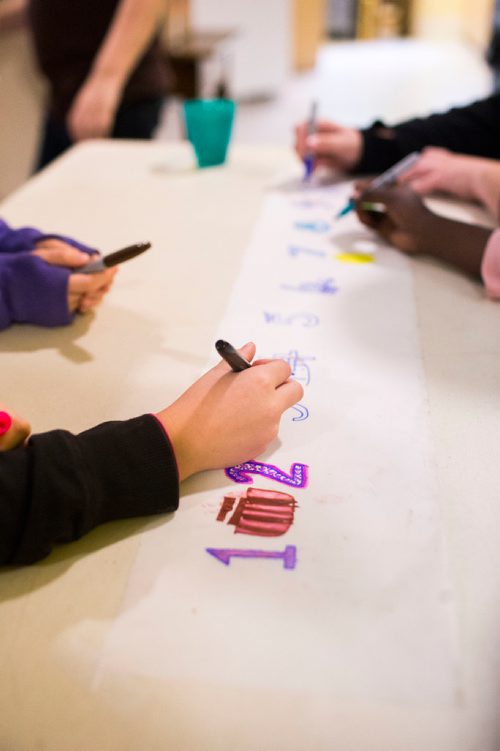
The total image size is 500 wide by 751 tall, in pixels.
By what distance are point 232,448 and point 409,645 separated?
19 cm

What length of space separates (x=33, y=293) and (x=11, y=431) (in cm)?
25

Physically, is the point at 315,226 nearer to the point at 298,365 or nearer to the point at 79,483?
the point at 298,365

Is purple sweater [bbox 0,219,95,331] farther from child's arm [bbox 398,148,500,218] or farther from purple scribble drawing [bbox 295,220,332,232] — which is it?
child's arm [bbox 398,148,500,218]

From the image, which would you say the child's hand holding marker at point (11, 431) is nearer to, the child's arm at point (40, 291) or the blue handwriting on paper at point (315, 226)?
the child's arm at point (40, 291)

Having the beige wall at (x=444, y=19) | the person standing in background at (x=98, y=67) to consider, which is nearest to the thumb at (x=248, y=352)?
the person standing in background at (x=98, y=67)

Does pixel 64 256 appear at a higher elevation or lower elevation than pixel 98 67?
lower

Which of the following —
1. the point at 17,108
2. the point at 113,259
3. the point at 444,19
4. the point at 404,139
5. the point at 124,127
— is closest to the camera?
the point at 113,259

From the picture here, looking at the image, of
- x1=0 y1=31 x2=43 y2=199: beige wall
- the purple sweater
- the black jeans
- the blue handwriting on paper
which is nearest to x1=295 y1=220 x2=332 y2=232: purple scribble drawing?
the blue handwriting on paper

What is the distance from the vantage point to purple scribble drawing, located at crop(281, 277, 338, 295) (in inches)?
30.1

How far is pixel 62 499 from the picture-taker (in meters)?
0.44

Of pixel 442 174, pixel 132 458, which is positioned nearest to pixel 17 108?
pixel 442 174

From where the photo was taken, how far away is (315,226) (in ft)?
3.08

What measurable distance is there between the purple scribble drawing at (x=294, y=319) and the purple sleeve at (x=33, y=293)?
0.21 meters

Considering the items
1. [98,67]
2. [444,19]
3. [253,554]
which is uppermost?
[98,67]
